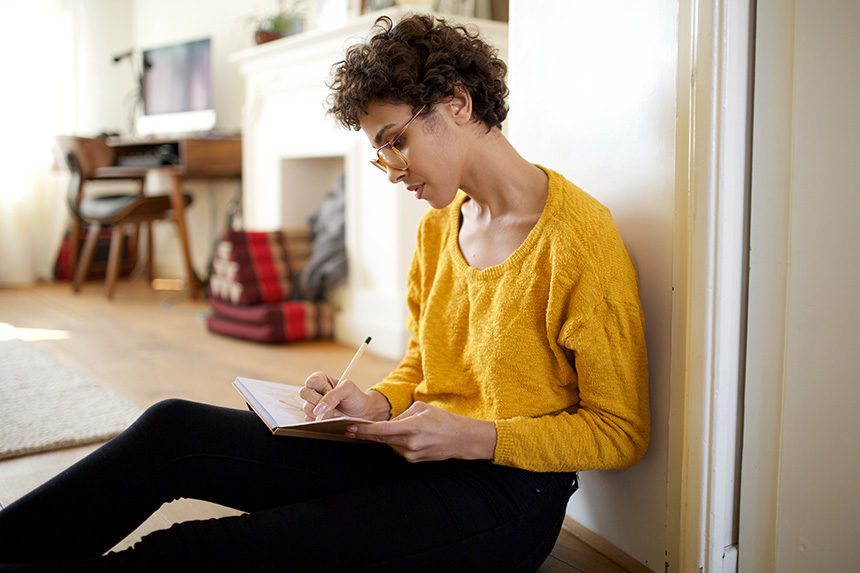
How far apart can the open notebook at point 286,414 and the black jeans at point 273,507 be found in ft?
0.12

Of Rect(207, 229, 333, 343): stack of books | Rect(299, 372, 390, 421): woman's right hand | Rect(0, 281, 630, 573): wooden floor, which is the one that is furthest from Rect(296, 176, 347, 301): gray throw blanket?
Rect(299, 372, 390, 421): woman's right hand

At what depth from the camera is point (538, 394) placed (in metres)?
1.03

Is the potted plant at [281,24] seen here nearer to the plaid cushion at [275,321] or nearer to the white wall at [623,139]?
the plaid cushion at [275,321]

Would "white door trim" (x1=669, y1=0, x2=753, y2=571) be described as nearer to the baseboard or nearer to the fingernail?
Result: the baseboard

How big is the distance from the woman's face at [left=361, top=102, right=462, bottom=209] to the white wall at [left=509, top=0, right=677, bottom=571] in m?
0.24

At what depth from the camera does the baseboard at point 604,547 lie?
115 centimetres

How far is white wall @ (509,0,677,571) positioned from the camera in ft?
3.45

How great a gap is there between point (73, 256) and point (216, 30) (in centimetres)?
144

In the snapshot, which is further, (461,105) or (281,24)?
(281,24)

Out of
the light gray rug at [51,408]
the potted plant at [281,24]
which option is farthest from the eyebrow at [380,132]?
the potted plant at [281,24]

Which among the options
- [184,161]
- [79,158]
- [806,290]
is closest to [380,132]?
[806,290]

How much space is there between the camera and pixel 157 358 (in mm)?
2627

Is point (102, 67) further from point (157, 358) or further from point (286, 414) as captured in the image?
point (286, 414)

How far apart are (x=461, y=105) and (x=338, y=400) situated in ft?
1.38
